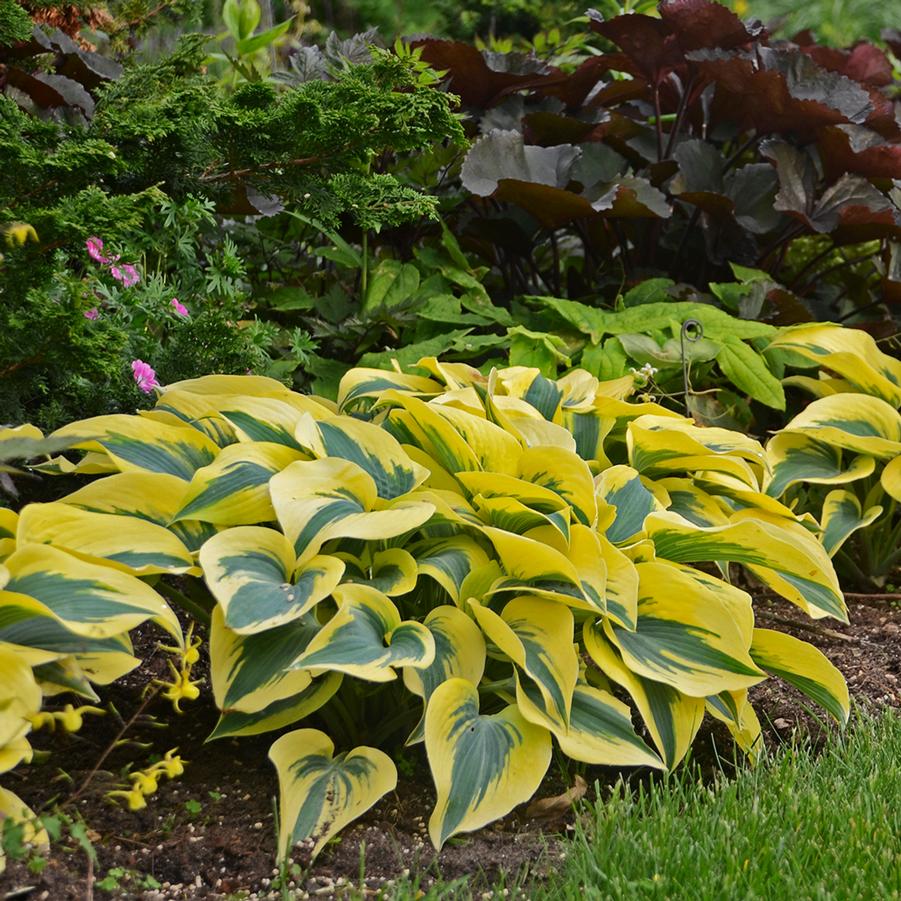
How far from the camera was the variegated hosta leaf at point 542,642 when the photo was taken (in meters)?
1.76

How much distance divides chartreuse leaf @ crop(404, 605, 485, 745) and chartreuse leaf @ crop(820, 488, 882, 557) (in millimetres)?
1182

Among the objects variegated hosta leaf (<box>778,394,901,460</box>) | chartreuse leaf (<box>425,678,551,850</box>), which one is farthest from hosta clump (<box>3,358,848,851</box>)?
variegated hosta leaf (<box>778,394,901,460</box>)

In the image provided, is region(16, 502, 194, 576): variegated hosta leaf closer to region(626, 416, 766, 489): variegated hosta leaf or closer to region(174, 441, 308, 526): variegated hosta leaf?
region(174, 441, 308, 526): variegated hosta leaf

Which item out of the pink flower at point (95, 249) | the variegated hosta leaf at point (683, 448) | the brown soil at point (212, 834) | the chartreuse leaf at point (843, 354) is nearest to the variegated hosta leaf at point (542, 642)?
the brown soil at point (212, 834)

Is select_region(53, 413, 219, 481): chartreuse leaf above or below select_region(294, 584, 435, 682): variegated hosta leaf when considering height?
above

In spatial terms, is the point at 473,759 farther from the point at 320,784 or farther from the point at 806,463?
the point at 806,463

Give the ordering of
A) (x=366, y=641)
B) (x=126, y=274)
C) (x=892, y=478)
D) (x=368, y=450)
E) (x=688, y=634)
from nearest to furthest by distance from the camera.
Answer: (x=366, y=641)
(x=688, y=634)
(x=368, y=450)
(x=126, y=274)
(x=892, y=478)

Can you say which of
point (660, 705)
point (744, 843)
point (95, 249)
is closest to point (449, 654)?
point (660, 705)

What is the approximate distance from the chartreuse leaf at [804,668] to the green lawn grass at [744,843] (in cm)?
16

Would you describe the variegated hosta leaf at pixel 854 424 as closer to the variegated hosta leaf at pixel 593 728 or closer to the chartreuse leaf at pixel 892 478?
the chartreuse leaf at pixel 892 478

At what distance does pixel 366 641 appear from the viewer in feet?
5.44

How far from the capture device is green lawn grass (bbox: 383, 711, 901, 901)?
1.50 meters

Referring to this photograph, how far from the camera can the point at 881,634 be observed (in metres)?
2.70

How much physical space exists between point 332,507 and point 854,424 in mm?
1610
